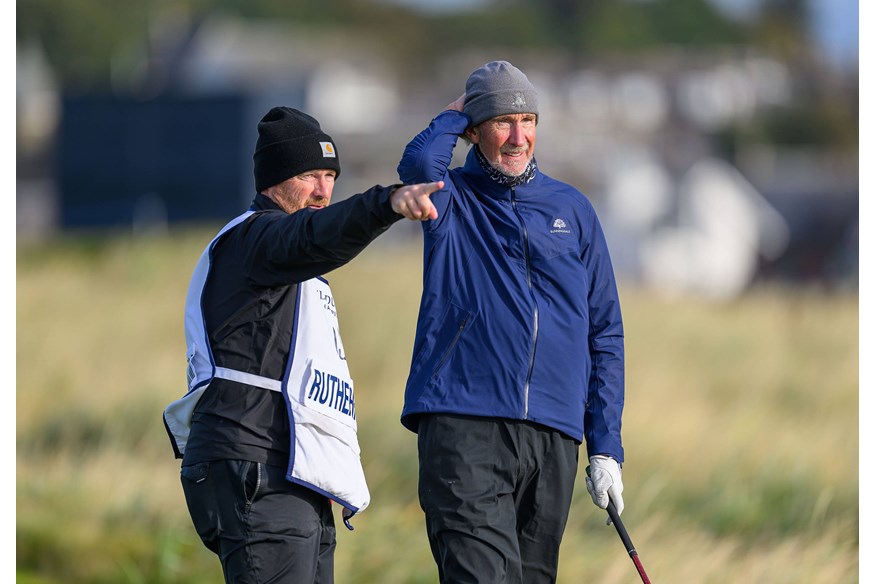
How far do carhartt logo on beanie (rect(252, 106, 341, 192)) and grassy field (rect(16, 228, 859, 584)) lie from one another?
288 cm

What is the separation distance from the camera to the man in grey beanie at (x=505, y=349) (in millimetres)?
4965

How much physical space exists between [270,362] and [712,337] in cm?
1368

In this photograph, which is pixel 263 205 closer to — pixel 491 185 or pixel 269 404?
pixel 269 404

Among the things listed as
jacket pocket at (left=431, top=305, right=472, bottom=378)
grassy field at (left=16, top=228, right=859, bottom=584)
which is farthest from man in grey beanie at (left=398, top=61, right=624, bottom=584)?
grassy field at (left=16, top=228, right=859, bottom=584)

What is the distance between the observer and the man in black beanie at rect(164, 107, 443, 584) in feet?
14.8

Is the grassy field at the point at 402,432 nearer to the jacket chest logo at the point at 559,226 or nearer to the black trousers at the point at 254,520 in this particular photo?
the jacket chest logo at the point at 559,226

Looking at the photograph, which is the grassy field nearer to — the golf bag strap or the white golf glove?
the white golf glove

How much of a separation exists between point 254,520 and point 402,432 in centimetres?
651

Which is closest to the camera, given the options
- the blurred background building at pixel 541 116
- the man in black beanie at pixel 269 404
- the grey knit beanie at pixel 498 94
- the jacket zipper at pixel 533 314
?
the man in black beanie at pixel 269 404

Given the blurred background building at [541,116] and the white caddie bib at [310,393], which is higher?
the blurred background building at [541,116]

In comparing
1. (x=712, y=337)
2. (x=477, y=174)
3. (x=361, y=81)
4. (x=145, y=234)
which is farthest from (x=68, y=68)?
(x=477, y=174)

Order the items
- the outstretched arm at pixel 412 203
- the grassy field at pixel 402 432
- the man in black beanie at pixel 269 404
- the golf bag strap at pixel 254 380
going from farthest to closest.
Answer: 1. the grassy field at pixel 402 432
2. the golf bag strap at pixel 254 380
3. the man in black beanie at pixel 269 404
4. the outstretched arm at pixel 412 203

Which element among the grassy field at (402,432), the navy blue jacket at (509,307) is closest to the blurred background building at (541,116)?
the grassy field at (402,432)

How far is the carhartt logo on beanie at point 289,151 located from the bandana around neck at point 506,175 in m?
0.56
